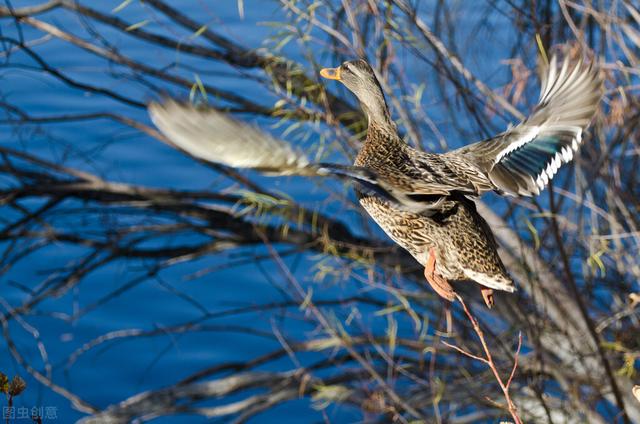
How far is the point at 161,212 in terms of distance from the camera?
5.32 metres

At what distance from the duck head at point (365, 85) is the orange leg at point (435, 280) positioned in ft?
1.26

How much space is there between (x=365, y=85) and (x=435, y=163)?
24 cm

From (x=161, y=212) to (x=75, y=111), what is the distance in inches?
65.5

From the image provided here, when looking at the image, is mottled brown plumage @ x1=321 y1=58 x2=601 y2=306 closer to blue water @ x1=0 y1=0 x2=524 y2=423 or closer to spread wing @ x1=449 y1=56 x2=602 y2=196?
spread wing @ x1=449 y1=56 x2=602 y2=196

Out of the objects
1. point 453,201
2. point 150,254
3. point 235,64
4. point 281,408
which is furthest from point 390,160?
point 281,408

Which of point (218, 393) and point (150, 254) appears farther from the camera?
point (150, 254)

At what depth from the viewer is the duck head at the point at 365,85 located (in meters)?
2.29

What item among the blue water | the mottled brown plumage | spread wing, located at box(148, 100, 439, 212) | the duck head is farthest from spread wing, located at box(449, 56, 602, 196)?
the blue water

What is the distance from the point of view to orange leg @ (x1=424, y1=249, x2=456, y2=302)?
79.4 inches

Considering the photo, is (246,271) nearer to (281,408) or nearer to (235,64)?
(281,408)

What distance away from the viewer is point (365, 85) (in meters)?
2.31

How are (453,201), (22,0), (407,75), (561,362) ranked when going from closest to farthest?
(453,201)
(561,362)
(407,75)
(22,0)

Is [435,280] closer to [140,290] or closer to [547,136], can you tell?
[547,136]

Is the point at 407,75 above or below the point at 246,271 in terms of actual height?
above
